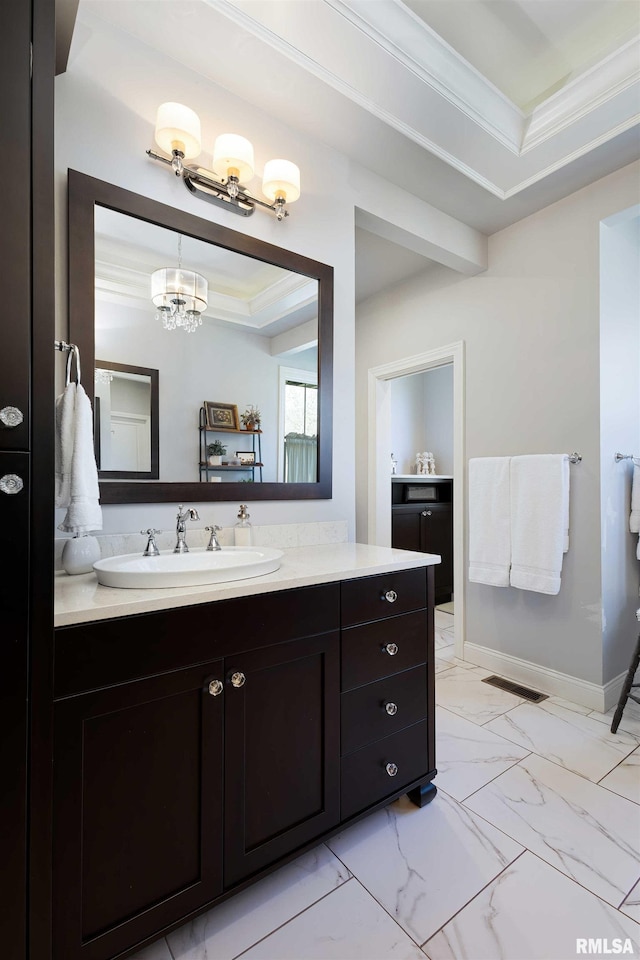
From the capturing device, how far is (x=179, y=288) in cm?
154

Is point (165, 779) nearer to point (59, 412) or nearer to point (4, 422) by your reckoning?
point (4, 422)

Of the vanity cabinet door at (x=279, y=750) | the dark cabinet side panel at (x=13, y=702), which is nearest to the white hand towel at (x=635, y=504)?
the vanity cabinet door at (x=279, y=750)

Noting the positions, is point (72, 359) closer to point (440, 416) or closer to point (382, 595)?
point (382, 595)

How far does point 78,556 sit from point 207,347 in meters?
0.85

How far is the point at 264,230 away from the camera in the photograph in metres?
1.72

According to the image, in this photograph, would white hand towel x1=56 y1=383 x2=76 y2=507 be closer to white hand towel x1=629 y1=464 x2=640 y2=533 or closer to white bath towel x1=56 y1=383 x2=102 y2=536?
white bath towel x1=56 y1=383 x2=102 y2=536

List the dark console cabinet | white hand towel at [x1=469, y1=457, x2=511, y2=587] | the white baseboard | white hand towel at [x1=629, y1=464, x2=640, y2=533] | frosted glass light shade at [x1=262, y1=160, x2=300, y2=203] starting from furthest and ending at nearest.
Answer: the dark console cabinet < white hand towel at [x1=469, y1=457, x2=511, y2=587] < white hand towel at [x1=629, y1=464, x2=640, y2=533] < the white baseboard < frosted glass light shade at [x1=262, y1=160, x2=300, y2=203]

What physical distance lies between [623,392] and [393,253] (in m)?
1.63

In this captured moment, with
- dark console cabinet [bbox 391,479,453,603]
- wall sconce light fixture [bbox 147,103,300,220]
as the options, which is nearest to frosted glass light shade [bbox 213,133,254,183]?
wall sconce light fixture [bbox 147,103,300,220]

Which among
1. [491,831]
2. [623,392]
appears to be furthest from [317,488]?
[623,392]

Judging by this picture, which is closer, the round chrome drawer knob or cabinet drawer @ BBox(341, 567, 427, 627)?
the round chrome drawer knob

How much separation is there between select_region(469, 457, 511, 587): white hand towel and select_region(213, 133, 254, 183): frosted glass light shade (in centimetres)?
192

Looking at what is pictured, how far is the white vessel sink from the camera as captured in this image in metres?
1.04

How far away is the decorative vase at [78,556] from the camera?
1.21 metres
